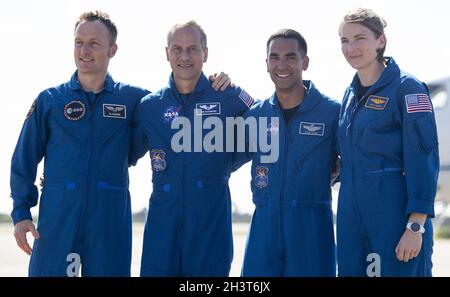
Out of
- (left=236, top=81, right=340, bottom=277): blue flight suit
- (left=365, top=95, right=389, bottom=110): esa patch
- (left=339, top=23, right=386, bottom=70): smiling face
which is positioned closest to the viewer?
(left=365, top=95, right=389, bottom=110): esa patch

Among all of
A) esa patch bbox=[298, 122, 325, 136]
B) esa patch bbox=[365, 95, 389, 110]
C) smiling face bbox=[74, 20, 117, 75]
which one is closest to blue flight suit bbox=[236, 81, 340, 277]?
esa patch bbox=[298, 122, 325, 136]

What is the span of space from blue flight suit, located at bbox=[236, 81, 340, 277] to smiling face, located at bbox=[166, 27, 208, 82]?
0.76 m

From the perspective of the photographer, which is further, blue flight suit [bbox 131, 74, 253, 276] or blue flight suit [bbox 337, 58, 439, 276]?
blue flight suit [bbox 131, 74, 253, 276]

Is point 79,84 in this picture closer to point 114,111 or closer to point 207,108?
point 114,111

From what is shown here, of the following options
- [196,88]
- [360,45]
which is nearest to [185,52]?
[196,88]

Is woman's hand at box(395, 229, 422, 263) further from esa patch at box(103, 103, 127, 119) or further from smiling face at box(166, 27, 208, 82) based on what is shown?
esa patch at box(103, 103, 127, 119)

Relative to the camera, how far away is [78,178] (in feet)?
14.9

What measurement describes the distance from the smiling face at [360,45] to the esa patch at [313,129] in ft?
1.63

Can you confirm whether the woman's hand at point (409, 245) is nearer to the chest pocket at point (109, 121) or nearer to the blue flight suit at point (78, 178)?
the blue flight suit at point (78, 178)

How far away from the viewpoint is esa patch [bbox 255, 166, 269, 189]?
4.54 m

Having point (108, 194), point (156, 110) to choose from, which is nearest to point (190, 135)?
point (156, 110)

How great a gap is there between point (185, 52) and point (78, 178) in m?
1.16

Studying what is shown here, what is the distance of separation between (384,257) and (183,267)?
55.0 inches

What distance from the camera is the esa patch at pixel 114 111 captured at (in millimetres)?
4715
